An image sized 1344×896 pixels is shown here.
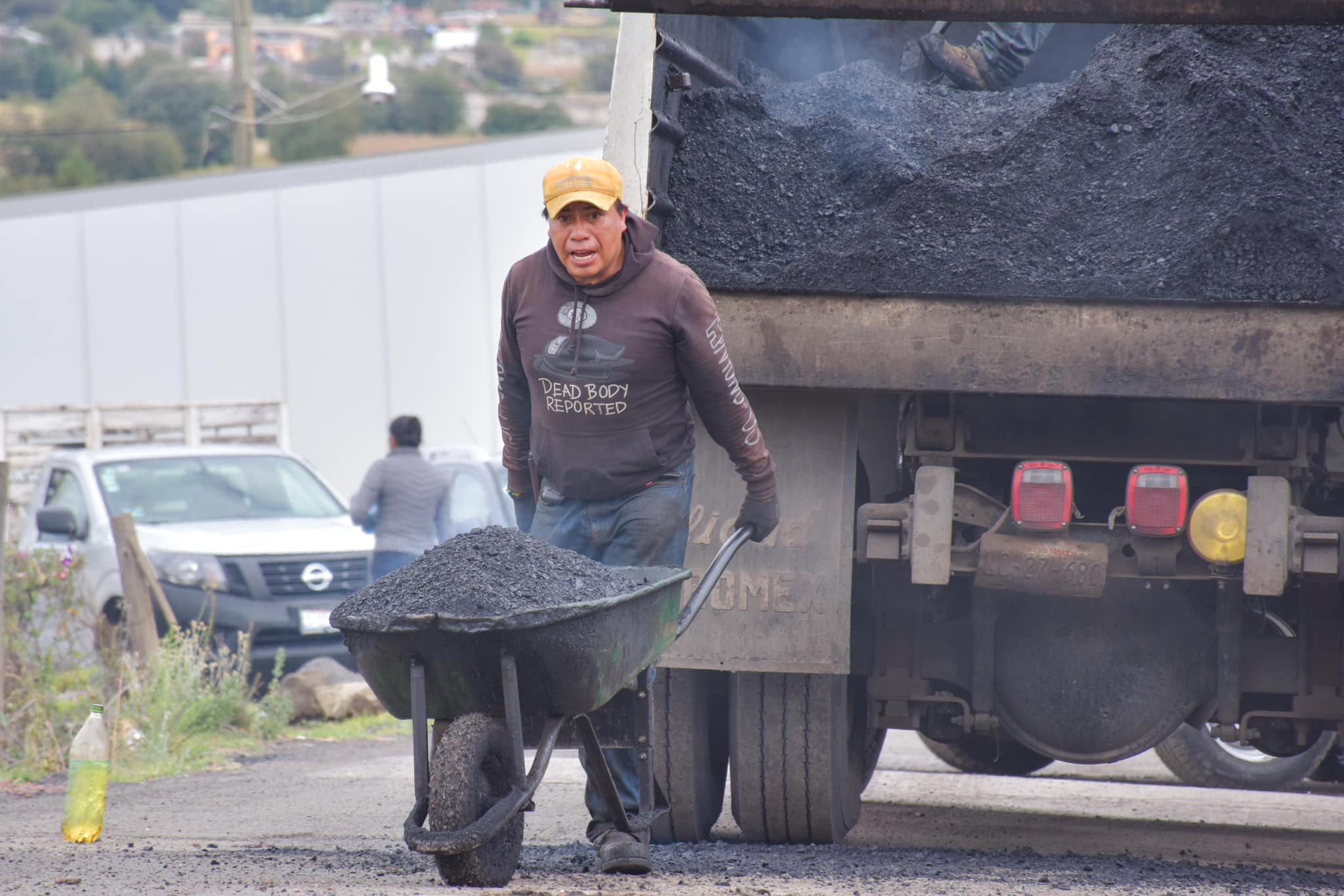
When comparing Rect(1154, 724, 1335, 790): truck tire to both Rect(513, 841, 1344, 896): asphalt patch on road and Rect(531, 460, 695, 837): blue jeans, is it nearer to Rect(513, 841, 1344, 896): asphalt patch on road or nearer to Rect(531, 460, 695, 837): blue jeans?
Rect(513, 841, 1344, 896): asphalt patch on road

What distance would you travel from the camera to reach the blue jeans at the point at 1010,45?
6156 millimetres

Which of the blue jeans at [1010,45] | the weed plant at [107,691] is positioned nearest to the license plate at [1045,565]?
the blue jeans at [1010,45]

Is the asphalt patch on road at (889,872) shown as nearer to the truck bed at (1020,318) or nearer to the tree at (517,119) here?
the truck bed at (1020,318)

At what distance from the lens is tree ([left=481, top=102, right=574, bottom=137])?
73.6 metres

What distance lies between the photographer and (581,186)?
4258mm

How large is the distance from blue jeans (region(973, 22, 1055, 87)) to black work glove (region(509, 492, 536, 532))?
2483 millimetres

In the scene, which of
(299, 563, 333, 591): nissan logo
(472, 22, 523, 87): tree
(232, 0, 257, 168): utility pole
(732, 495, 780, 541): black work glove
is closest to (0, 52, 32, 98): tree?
(472, 22, 523, 87): tree

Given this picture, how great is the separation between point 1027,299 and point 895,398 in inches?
21.4

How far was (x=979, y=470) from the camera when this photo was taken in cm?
476

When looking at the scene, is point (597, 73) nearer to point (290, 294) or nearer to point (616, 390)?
point (290, 294)

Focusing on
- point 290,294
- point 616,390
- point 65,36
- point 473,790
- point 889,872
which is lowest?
point 889,872

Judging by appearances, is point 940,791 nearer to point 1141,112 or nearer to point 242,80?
point 1141,112

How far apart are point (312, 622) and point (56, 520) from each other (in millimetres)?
1558

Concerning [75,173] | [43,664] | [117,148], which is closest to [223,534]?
[43,664]
